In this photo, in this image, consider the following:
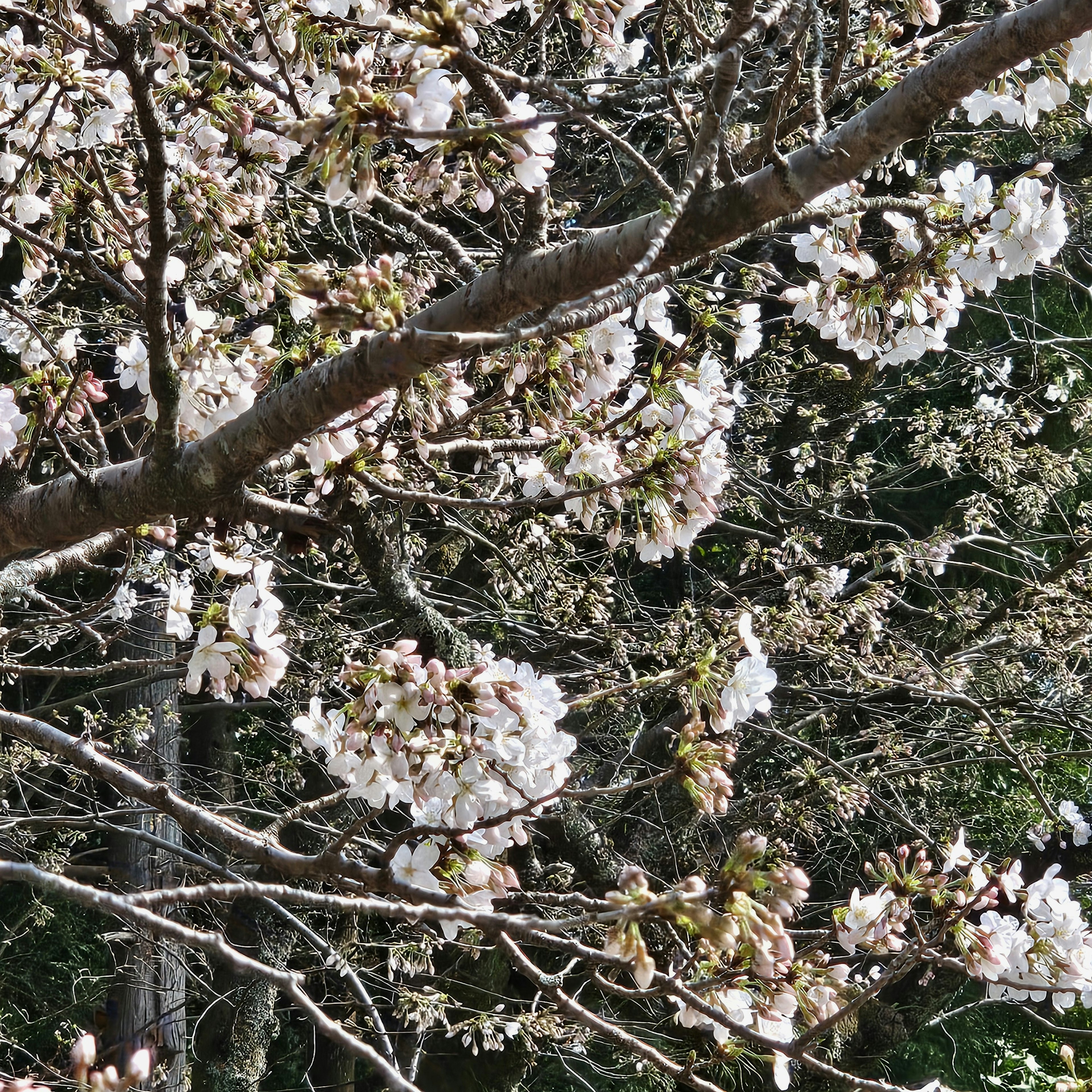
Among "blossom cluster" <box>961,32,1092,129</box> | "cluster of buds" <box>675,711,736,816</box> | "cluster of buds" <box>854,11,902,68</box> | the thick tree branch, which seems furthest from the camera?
"cluster of buds" <box>854,11,902,68</box>

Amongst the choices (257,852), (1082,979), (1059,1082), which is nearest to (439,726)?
(257,852)

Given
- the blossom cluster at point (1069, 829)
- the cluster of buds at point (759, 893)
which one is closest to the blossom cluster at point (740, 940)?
the cluster of buds at point (759, 893)

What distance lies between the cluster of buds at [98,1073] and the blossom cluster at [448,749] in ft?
1.36

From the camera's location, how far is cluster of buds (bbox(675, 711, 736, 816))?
1.50 meters

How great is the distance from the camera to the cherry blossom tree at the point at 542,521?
137cm

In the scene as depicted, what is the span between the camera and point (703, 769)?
151cm

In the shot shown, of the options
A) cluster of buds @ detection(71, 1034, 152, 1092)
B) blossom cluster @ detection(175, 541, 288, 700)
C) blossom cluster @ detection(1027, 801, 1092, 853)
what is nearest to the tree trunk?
blossom cluster @ detection(175, 541, 288, 700)

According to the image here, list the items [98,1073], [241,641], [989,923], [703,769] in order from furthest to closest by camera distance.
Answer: [989,923] → [241,641] → [703,769] → [98,1073]

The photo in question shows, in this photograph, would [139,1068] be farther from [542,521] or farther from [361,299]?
[542,521]

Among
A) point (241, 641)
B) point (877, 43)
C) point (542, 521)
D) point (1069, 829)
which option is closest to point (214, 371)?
point (241, 641)

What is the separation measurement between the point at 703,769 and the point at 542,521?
7.10ft

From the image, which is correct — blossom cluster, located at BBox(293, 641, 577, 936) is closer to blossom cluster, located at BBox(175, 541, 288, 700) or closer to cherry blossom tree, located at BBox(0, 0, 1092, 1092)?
cherry blossom tree, located at BBox(0, 0, 1092, 1092)

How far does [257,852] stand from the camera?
1465 mm

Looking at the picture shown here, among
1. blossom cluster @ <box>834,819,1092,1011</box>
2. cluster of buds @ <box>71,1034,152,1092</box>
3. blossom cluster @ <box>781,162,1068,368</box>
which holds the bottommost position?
cluster of buds @ <box>71,1034,152,1092</box>
